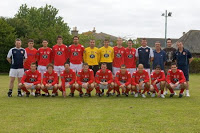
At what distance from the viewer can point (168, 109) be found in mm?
7309

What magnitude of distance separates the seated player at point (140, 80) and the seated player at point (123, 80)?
0.17m

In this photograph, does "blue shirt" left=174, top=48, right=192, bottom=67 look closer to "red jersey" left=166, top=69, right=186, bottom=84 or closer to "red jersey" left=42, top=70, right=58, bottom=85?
"red jersey" left=166, top=69, right=186, bottom=84

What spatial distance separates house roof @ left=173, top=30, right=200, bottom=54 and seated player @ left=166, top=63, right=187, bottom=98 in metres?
33.8

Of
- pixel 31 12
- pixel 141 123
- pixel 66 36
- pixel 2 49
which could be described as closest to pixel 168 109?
pixel 141 123

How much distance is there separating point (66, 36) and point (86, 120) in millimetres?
28558

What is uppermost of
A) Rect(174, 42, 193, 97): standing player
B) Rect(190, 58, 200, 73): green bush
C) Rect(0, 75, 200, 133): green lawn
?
Rect(174, 42, 193, 97): standing player

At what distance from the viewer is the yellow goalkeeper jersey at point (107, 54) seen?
11.0m

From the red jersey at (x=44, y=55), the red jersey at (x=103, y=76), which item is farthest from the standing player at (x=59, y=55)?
the red jersey at (x=103, y=76)

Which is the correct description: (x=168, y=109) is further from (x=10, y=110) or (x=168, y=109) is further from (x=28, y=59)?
(x=28, y=59)

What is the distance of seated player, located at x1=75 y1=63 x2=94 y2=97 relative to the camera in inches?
386

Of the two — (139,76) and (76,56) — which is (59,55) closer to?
(76,56)

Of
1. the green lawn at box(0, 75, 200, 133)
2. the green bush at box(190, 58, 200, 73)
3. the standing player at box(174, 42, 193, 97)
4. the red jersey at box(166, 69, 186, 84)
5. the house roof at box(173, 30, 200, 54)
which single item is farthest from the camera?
the house roof at box(173, 30, 200, 54)

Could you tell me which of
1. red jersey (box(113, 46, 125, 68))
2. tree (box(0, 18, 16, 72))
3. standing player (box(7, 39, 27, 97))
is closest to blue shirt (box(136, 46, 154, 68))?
red jersey (box(113, 46, 125, 68))

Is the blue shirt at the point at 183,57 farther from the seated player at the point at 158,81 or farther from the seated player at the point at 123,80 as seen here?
the seated player at the point at 123,80
